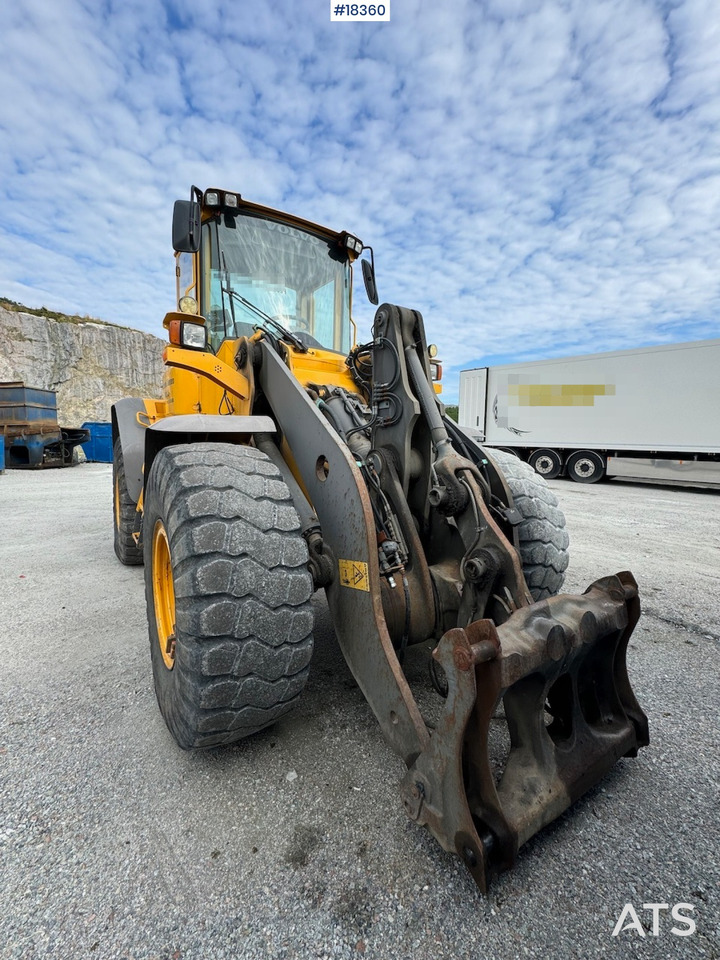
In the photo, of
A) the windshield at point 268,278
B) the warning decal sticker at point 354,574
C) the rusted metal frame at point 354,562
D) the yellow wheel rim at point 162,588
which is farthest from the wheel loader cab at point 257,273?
the warning decal sticker at point 354,574

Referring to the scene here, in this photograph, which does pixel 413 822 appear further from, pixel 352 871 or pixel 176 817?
pixel 176 817

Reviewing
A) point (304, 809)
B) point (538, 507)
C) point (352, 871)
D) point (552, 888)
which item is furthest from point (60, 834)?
point (538, 507)

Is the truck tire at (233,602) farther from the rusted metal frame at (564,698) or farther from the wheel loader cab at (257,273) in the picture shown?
the wheel loader cab at (257,273)

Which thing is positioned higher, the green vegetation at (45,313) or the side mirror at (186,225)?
the green vegetation at (45,313)

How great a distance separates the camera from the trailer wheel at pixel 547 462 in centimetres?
1516

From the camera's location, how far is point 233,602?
163 cm

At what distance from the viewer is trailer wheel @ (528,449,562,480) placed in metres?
15.2

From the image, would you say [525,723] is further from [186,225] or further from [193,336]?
[186,225]

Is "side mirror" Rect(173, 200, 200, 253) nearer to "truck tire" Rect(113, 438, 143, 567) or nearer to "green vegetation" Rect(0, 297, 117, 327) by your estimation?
"truck tire" Rect(113, 438, 143, 567)

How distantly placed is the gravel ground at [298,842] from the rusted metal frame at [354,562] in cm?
33

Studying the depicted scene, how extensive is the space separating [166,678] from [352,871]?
1011 millimetres

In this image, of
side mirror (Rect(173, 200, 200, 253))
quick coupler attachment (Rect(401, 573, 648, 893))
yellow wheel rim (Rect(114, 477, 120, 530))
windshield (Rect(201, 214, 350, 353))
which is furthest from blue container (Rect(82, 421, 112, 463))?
quick coupler attachment (Rect(401, 573, 648, 893))

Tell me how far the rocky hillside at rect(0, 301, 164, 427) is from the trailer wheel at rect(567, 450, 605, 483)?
19.2 metres

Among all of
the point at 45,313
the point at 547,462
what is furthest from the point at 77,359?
the point at 547,462
